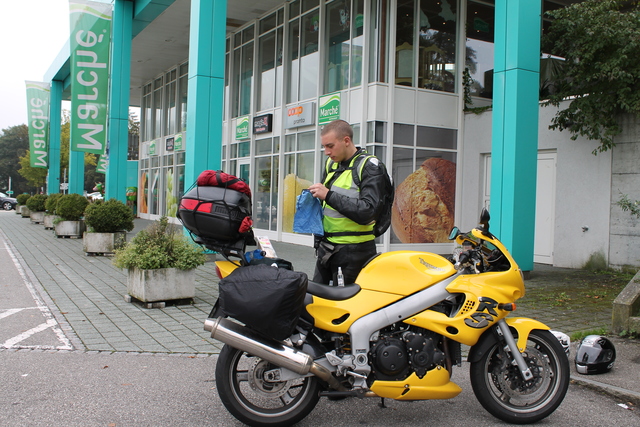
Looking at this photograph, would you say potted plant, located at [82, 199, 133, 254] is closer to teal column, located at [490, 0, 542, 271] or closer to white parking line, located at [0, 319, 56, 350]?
white parking line, located at [0, 319, 56, 350]

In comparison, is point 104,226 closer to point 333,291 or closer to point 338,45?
point 338,45

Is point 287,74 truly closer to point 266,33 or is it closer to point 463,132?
point 266,33

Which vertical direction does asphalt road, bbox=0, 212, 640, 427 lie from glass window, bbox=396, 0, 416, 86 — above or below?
below

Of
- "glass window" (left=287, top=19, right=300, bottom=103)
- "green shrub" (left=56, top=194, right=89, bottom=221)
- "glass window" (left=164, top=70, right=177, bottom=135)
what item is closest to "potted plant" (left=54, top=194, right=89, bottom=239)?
"green shrub" (left=56, top=194, right=89, bottom=221)

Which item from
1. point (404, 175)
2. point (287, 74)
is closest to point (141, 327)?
point (404, 175)

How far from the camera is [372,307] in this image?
139 inches

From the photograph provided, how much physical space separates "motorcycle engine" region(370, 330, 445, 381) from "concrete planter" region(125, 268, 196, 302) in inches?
171

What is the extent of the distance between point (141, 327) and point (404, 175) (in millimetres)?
9067

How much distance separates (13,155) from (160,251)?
100.0 metres

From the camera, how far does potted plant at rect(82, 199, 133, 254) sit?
1274cm

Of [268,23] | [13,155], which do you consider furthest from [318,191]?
[13,155]

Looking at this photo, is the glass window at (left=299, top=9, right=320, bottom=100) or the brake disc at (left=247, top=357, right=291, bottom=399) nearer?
the brake disc at (left=247, top=357, right=291, bottom=399)

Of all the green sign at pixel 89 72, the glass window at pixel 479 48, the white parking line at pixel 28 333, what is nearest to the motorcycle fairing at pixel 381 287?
the white parking line at pixel 28 333

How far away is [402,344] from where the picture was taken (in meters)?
3.52
